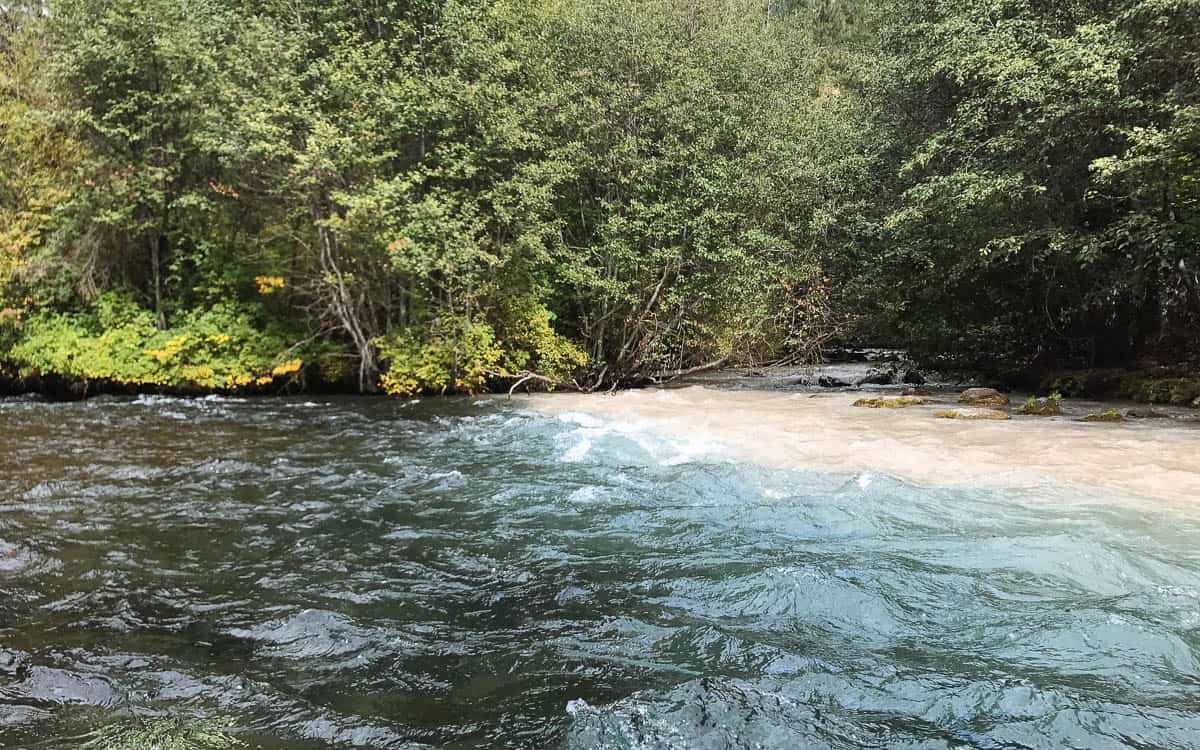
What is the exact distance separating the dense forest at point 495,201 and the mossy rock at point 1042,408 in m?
3.01

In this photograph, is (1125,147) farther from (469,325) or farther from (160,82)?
(160,82)

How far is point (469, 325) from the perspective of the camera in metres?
16.3

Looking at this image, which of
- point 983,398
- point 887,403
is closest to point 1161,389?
point 983,398

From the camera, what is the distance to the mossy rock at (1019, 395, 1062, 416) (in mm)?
12461

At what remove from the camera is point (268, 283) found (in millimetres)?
17531

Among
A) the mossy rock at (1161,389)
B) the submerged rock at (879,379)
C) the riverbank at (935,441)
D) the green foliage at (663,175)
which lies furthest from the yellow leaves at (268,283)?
the mossy rock at (1161,389)

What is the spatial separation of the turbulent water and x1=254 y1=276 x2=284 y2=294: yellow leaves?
30.2ft

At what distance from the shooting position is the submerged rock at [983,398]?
13.9 m

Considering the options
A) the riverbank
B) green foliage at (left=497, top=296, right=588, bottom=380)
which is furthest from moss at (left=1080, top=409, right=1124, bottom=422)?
green foliage at (left=497, top=296, right=588, bottom=380)

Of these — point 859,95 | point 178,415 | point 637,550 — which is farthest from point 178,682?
point 859,95

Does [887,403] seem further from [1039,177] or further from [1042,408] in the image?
[1039,177]

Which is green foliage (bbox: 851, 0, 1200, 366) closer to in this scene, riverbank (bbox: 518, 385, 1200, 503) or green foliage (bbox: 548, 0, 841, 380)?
green foliage (bbox: 548, 0, 841, 380)

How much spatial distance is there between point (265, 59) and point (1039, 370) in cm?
1897

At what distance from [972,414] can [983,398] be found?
2.32 meters
